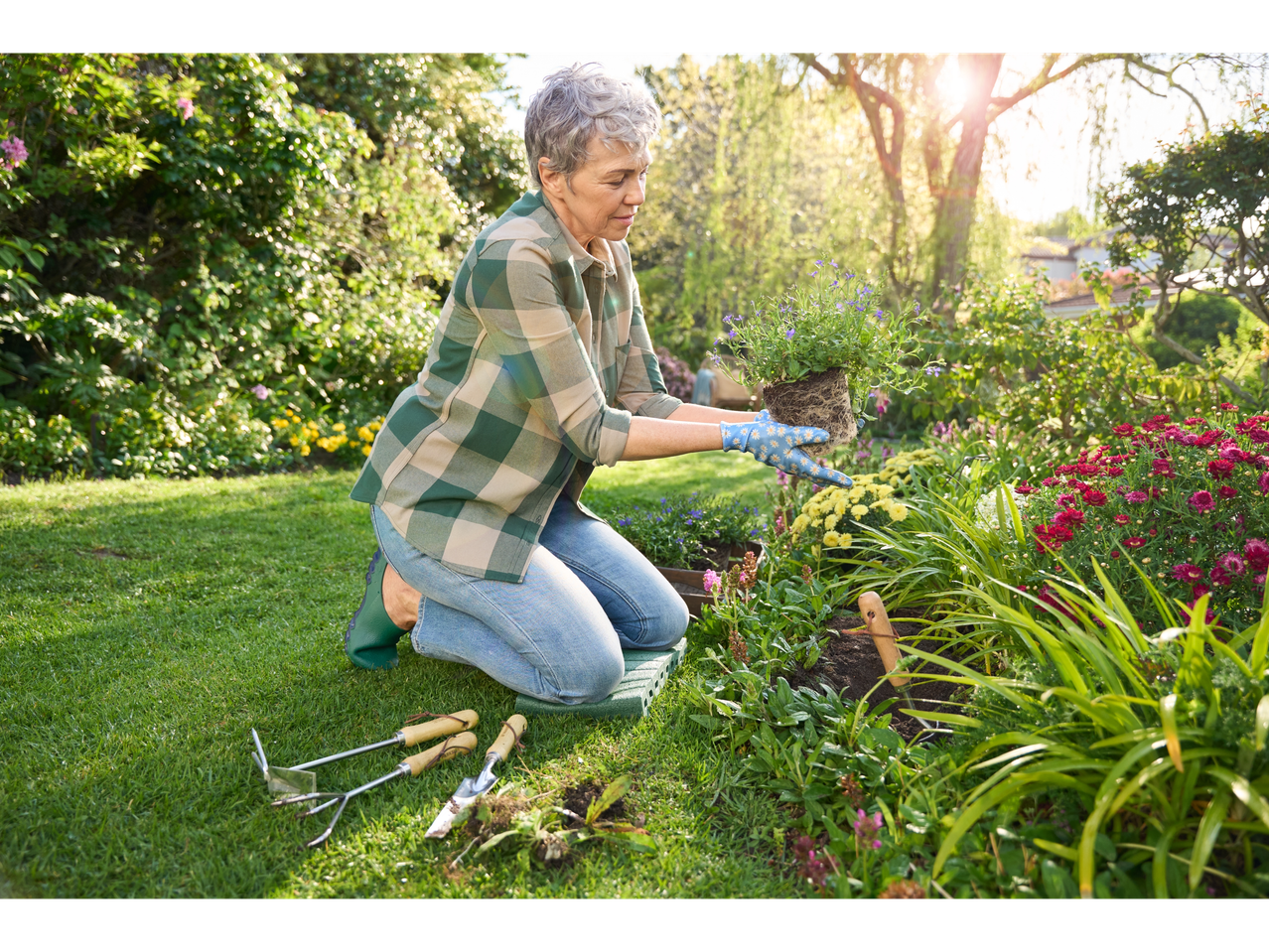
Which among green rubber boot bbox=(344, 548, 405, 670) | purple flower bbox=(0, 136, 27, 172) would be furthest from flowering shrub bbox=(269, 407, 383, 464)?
green rubber boot bbox=(344, 548, 405, 670)

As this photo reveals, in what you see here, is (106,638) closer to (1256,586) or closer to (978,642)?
(978,642)

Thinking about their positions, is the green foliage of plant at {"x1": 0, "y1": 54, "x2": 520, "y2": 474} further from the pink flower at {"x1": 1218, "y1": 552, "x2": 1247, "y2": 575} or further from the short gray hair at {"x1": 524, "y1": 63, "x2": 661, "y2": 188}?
the pink flower at {"x1": 1218, "y1": 552, "x2": 1247, "y2": 575}

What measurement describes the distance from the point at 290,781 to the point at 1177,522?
7.34 ft

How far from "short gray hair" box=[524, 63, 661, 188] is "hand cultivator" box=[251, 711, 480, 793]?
1477 millimetres

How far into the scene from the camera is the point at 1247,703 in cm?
143

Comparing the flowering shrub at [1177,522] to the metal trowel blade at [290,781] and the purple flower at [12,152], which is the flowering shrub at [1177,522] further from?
the purple flower at [12,152]

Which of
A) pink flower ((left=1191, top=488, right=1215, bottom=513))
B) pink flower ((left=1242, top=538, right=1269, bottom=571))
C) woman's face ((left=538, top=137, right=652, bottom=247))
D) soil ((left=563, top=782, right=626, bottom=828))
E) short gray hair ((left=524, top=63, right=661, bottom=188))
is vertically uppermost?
short gray hair ((left=524, top=63, right=661, bottom=188))

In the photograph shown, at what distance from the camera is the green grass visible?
162cm

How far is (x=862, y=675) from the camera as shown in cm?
231

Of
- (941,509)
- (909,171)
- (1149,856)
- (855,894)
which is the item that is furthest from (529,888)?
(909,171)

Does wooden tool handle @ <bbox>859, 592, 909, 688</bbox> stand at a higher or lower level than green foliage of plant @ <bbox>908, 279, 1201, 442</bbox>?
lower

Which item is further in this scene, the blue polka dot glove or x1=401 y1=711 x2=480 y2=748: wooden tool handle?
the blue polka dot glove

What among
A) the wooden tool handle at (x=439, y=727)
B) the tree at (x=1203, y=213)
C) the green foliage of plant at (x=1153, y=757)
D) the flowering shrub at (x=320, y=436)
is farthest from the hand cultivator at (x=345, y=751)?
the flowering shrub at (x=320, y=436)

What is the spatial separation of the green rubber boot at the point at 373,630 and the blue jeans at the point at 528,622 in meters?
0.13
